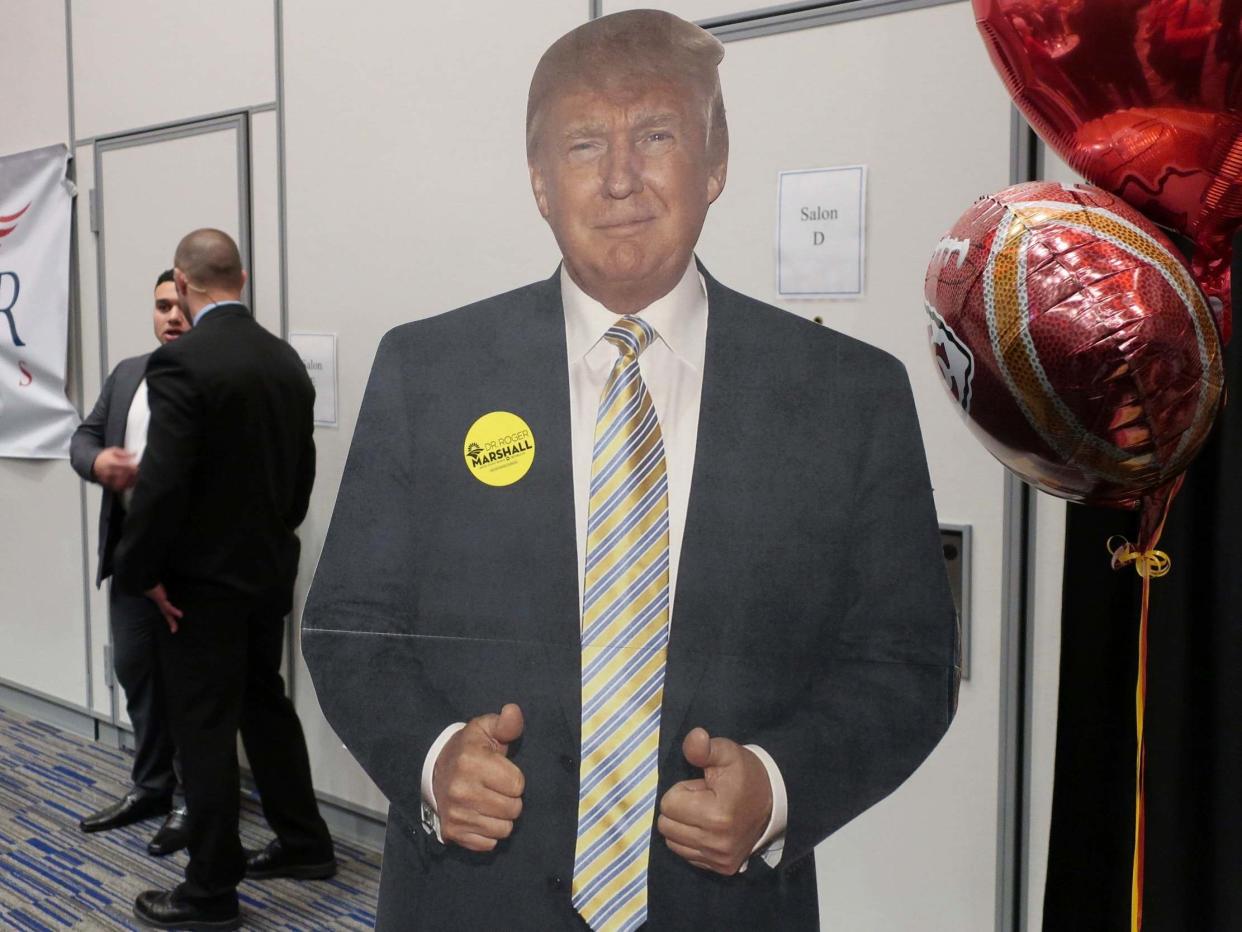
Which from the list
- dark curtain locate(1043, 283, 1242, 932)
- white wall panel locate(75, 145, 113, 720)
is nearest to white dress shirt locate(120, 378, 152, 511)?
white wall panel locate(75, 145, 113, 720)

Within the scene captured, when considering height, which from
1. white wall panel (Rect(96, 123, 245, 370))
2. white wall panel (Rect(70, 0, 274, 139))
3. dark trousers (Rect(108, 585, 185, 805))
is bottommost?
dark trousers (Rect(108, 585, 185, 805))

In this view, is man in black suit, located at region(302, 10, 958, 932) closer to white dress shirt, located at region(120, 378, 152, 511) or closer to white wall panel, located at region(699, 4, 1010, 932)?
white wall panel, located at region(699, 4, 1010, 932)

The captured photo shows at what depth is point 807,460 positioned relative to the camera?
112 centimetres

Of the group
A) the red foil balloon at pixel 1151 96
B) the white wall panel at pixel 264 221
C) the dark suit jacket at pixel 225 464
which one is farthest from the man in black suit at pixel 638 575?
the white wall panel at pixel 264 221

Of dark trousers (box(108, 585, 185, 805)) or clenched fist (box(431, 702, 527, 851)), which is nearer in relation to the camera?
clenched fist (box(431, 702, 527, 851))

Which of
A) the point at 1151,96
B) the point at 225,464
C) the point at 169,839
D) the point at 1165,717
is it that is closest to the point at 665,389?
the point at 1151,96

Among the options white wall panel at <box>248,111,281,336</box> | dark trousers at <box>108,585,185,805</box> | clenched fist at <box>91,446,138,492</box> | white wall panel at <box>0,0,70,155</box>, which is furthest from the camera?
white wall panel at <box>0,0,70,155</box>

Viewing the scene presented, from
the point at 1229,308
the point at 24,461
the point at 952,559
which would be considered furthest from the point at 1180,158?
the point at 24,461

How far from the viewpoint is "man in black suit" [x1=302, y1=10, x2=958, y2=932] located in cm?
112

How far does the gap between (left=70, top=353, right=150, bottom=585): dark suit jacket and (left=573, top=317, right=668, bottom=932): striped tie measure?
6.48 feet

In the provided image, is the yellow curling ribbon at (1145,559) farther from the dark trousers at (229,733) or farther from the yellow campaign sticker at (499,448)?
the dark trousers at (229,733)

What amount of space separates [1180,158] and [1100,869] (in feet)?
2.54

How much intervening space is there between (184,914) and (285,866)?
23cm

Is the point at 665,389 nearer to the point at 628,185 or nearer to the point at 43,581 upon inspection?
the point at 628,185
